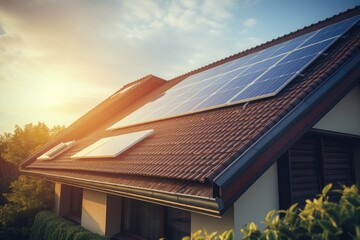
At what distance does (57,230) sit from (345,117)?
10266mm

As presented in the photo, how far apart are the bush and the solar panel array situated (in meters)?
3.46

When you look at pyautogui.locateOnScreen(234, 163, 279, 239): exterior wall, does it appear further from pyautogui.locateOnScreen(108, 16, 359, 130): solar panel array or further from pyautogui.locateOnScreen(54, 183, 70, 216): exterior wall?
pyautogui.locateOnScreen(54, 183, 70, 216): exterior wall

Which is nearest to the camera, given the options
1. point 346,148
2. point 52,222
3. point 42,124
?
point 346,148

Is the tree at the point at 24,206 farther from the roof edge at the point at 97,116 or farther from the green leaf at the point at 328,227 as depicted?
the green leaf at the point at 328,227

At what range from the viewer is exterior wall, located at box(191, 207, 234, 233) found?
435 centimetres

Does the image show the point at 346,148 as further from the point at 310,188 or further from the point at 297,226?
the point at 297,226

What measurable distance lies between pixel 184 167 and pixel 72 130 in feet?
32.3

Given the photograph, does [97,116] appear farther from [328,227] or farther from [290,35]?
[328,227]

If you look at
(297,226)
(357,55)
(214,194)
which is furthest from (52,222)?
(357,55)

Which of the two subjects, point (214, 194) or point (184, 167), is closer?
point (214, 194)

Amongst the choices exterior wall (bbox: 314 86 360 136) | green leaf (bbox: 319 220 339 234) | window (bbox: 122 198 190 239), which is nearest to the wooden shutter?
exterior wall (bbox: 314 86 360 136)

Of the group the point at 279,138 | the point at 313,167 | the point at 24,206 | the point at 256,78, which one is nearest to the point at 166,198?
the point at 279,138

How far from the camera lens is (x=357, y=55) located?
5684mm

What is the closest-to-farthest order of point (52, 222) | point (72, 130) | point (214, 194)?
point (214, 194) < point (52, 222) < point (72, 130)
